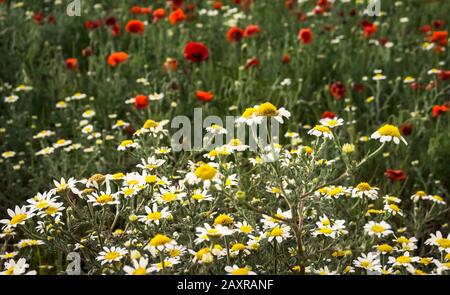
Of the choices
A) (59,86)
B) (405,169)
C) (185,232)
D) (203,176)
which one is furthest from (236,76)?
(203,176)

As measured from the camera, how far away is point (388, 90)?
3885 mm

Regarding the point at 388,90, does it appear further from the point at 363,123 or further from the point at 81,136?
the point at 81,136

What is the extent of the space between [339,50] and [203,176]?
2855 millimetres

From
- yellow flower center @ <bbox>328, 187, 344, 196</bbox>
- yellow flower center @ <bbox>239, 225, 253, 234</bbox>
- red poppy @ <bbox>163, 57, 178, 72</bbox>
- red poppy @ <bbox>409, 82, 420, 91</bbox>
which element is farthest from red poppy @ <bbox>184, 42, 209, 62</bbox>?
yellow flower center @ <bbox>239, 225, 253, 234</bbox>

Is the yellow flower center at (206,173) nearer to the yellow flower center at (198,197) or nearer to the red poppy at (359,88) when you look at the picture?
the yellow flower center at (198,197)

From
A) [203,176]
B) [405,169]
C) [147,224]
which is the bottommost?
[405,169]

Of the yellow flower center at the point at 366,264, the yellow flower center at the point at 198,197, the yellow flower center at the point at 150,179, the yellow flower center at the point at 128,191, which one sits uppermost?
the yellow flower center at the point at 150,179

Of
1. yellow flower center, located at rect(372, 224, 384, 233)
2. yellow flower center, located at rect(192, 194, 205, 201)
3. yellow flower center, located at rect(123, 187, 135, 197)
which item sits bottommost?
yellow flower center, located at rect(372, 224, 384, 233)

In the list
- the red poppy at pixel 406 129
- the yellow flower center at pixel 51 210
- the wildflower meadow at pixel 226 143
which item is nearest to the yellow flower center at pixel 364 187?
the wildflower meadow at pixel 226 143

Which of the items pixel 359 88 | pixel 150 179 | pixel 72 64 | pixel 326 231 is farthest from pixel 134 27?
pixel 326 231

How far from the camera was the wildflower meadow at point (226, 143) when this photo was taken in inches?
72.2

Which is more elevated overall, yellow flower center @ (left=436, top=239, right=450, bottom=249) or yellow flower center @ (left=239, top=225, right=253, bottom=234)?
yellow flower center @ (left=239, top=225, right=253, bottom=234)

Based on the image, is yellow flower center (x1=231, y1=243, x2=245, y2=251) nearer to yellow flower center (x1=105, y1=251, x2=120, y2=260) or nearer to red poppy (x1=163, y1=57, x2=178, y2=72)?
yellow flower center (x1=105, y1=251, x2=120, y2=260)

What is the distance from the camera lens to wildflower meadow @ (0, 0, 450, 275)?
6.02 ft
